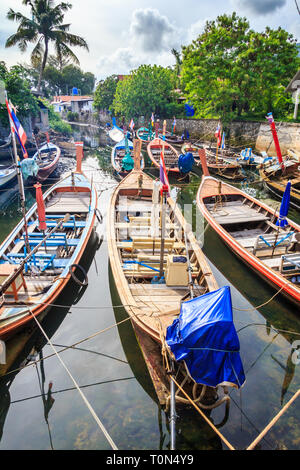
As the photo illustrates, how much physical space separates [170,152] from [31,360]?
70.4 feet

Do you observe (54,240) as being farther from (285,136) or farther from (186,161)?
(285,136)

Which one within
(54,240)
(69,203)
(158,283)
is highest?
(69,203)

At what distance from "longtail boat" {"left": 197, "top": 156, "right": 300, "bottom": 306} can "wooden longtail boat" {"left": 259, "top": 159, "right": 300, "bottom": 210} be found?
4.13 metres

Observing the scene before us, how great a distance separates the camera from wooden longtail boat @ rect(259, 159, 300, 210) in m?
15.5

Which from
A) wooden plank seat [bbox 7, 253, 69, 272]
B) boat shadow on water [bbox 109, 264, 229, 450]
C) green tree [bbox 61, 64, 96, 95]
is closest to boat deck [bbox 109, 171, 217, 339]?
boat shadow on water [bbox 109, 264, 229, 450]

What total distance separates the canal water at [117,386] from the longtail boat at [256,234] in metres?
0.90

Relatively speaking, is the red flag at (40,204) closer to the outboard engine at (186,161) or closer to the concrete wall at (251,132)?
the outboard engine at (186,161)

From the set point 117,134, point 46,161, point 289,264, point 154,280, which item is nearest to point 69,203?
point 154,280

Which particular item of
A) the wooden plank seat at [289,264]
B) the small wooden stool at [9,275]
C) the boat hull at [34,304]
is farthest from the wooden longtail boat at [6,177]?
the wooden plank seat at [289,264]

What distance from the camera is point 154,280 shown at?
693cm

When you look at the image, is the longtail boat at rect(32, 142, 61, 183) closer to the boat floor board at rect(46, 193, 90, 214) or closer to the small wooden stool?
the boat floor board at rect(46, 193, 90, 214)

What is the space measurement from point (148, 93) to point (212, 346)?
39993 millimetres

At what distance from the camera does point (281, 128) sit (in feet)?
76.9

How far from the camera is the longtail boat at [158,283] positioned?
4789 mm
